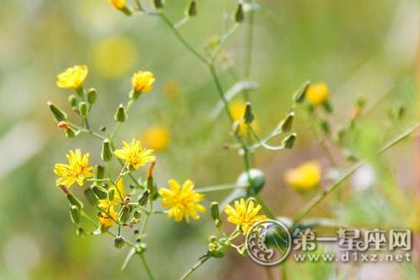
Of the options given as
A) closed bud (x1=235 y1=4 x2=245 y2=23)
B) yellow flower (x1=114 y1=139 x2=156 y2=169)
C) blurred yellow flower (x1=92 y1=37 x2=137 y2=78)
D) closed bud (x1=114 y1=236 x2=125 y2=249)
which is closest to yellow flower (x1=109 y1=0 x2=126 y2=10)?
closed bud (x1=235 y1=4 x2=245 y2=23)

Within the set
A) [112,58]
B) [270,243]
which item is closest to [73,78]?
Result: [270,243]

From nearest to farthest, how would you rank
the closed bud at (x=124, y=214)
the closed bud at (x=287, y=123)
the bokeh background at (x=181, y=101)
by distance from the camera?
1. the closed bud at (x=124, y=214)
2. the closed bud at (x=287, y=123)
3. the bokeh background at (x=181, y=101)

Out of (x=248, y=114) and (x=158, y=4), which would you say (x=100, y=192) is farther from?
(x=158, y=4)

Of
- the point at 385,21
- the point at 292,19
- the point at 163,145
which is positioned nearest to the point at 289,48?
the point at 292,19

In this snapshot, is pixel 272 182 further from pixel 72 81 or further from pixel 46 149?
pixel 72 81

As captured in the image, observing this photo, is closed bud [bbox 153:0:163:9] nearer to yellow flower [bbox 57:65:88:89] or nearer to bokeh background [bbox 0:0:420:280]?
yellow flower [bbox 57:65:88:89]

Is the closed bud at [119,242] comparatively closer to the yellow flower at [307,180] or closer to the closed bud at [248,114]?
the closed bud at [248,114]

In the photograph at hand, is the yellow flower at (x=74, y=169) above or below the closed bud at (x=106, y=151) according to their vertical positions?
below

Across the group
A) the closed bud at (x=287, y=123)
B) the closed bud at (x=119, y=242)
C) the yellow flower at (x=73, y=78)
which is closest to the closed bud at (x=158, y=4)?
the yellow flower at (x=73, y=78)
